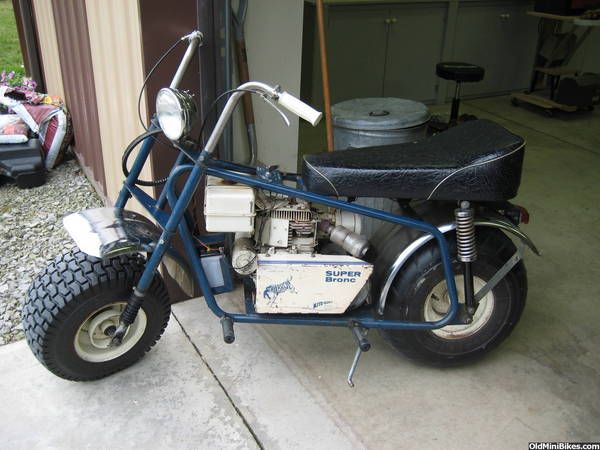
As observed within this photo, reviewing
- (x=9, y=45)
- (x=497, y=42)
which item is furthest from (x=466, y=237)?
(x=9, y=45)

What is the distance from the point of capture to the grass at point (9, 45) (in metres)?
7.12

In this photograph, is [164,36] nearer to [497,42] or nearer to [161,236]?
[161,236]

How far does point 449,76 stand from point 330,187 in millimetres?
2907

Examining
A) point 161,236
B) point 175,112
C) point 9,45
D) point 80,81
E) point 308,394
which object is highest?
point 175,112

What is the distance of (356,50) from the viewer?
17.4 ft

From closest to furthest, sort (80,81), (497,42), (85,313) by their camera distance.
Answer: (85,313) < (80,81) < (497,42)

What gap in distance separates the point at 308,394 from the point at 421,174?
0.92 m

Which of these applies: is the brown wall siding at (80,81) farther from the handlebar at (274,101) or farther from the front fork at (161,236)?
the handlebar at (274,101)

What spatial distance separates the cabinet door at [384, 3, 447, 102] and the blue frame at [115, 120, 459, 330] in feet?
12.1

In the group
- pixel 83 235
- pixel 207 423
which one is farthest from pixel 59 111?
pixel 207 423

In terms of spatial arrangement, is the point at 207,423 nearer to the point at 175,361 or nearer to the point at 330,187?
the point at 175,361

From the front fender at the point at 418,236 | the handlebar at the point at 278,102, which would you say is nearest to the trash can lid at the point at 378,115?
the front fender at the point at 418,236

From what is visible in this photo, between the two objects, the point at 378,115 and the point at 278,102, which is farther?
the point at 378,115

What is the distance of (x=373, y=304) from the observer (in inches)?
91.8
